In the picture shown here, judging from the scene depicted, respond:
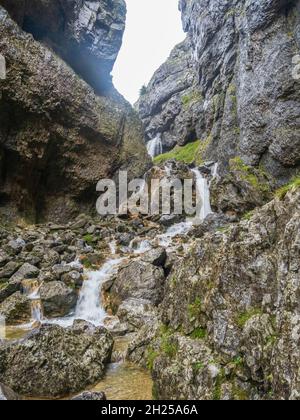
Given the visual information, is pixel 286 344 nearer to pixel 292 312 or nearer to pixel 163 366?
pixel 292 312

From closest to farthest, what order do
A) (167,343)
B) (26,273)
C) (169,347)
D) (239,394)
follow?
(239,394) < (169,347) < (167,343) < (26,273)

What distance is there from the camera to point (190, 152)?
61062 mm

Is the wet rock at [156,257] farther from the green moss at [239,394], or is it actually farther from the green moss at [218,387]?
the green moss at [239,394]

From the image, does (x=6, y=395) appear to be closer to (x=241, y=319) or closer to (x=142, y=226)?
(x=241, y=319)

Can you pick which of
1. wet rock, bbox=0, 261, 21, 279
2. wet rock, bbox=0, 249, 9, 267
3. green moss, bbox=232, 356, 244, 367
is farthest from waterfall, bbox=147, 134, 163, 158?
green moss, bbox=232, 356, 244, 367

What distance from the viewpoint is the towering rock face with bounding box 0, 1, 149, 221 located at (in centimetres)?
3145

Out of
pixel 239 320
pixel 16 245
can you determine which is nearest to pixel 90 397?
pixel 239 320

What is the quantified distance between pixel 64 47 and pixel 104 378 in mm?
41188

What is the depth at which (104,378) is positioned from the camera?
9656 millimetres

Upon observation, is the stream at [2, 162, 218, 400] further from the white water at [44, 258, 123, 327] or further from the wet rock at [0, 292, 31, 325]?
the wet rock at [0, 292, 31, 325]

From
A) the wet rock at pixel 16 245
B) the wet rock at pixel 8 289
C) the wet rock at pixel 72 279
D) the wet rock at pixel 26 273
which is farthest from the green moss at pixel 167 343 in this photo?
the wet rock at pixel 16 245

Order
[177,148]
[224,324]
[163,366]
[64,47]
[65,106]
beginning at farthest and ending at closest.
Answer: [177,148] → [64,47] → [65,106] → [163,366] → [224,324]

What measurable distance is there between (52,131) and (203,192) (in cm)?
1705

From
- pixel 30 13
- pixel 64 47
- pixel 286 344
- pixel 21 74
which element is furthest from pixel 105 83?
pixel 286 344
